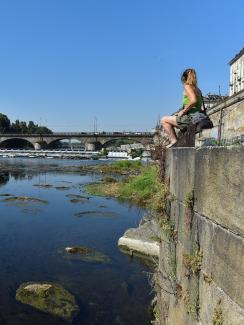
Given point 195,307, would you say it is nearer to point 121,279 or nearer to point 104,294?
point 104,294

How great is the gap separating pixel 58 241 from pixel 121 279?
464 cm

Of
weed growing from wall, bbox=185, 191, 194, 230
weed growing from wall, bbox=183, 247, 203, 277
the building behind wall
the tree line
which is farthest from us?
the tree line

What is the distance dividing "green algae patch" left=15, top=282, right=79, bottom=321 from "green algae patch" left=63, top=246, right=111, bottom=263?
279 centimetres

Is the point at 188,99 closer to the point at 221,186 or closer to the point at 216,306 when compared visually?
the point at 221,186

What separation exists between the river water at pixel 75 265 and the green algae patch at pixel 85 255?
237mm

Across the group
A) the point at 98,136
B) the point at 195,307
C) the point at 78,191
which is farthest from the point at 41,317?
the point at 98,136

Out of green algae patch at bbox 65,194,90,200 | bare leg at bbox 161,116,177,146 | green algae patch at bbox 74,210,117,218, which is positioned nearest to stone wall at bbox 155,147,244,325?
bare leg at bbox 161,116,177,146

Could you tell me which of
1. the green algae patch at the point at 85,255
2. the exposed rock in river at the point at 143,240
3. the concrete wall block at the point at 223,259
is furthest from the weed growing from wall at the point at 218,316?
the green algae patch at the point at 85,255

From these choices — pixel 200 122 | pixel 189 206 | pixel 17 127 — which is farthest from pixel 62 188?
pixel 17 127

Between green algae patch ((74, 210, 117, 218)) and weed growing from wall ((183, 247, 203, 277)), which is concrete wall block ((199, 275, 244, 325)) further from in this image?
green algae patch ((74, 210, 117, 218))

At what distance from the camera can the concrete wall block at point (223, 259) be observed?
3.53 metres

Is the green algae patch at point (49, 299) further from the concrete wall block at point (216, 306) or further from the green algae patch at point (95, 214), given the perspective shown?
the green algae patch at point (95, 214)

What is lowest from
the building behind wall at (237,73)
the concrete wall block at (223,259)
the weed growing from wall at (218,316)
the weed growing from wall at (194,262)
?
the weed growing from wall at (218,316)

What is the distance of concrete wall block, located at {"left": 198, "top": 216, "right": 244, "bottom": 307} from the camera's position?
3.53m
